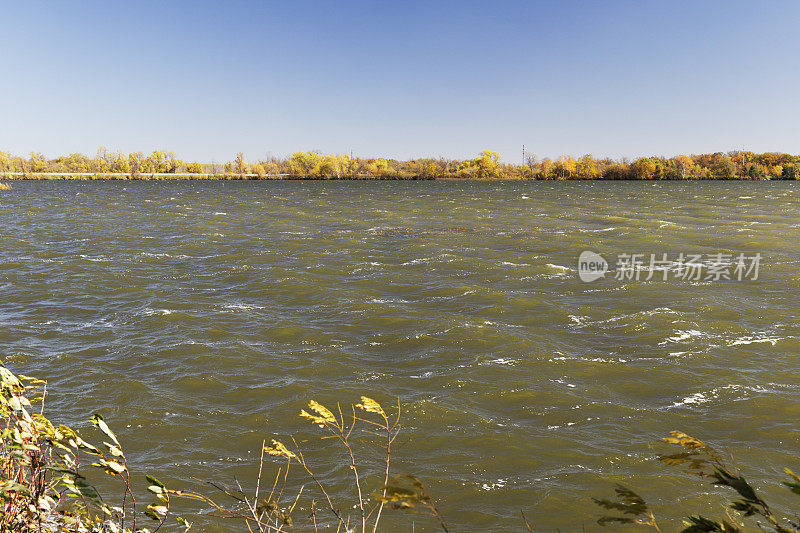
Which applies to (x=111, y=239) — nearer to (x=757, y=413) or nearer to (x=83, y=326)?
(x=83, y=326)

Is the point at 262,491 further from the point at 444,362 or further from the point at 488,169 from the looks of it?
the point at 488,169

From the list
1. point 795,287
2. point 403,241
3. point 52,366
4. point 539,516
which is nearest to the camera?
point 539,516

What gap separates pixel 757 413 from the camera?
7.73 meters

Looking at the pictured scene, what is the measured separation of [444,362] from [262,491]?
479 cm

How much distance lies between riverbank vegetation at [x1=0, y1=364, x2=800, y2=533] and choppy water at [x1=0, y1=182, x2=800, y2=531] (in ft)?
1.06

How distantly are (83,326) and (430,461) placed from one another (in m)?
9.87

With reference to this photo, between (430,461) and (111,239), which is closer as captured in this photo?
(430,461)

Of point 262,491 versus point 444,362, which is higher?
point 444,362

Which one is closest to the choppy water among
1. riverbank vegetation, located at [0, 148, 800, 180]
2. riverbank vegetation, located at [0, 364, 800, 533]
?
riverbank vegetation, located at [0, 364, 800, 533]

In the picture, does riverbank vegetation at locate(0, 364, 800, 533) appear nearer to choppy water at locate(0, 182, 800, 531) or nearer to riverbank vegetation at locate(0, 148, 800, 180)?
choppy water at locate(0, 182, 800, 531)

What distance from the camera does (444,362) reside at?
32.4 feet

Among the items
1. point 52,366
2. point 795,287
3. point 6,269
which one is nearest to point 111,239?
point 6,269

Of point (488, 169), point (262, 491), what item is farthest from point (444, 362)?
point (488, 169)

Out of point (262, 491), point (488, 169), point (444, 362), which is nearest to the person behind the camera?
point (262, 491)
